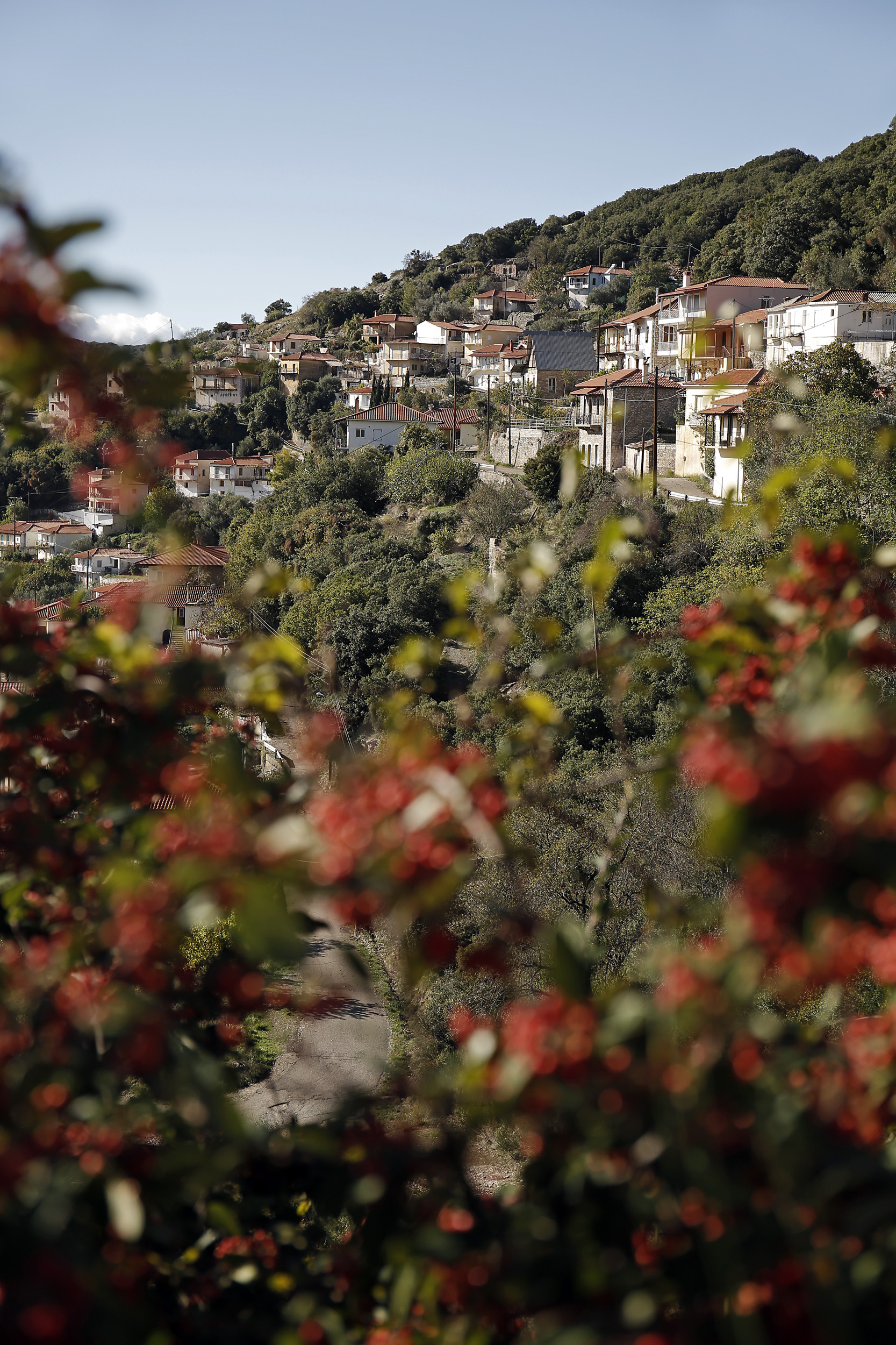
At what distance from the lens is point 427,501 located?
30750mm

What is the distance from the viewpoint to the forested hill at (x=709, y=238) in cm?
3770

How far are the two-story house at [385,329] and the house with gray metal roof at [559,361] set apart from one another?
1858cm

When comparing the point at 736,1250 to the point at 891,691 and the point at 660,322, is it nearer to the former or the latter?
the point at 891,691

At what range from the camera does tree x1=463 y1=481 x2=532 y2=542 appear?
25469mm

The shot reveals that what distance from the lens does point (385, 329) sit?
213 ft

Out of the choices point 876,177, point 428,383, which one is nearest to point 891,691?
point 876,177

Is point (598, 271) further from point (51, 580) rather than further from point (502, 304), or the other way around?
point (51, 580)

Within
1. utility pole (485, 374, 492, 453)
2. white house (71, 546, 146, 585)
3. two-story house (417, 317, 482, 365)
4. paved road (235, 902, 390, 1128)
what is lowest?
paved road (235, 902, 390, 1128)

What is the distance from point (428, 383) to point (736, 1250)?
53802 millimetres

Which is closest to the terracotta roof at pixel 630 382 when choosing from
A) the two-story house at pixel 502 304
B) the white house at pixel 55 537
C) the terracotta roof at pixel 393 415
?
the terracotta roof at pixel 393 415

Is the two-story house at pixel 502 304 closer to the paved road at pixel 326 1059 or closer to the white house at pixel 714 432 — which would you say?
the white house at pixel 714 432

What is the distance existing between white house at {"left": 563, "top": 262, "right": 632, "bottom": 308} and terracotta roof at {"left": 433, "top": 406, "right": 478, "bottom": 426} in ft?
71.5

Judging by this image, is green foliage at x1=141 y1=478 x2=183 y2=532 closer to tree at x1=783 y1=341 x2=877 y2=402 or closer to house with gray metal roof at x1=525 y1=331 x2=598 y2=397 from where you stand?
tree at x1=783 y1=341 x2=877 y2=402

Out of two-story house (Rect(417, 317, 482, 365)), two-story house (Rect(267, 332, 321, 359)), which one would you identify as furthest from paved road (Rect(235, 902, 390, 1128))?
two-story house (Rect(267, 332, 321, 359))
